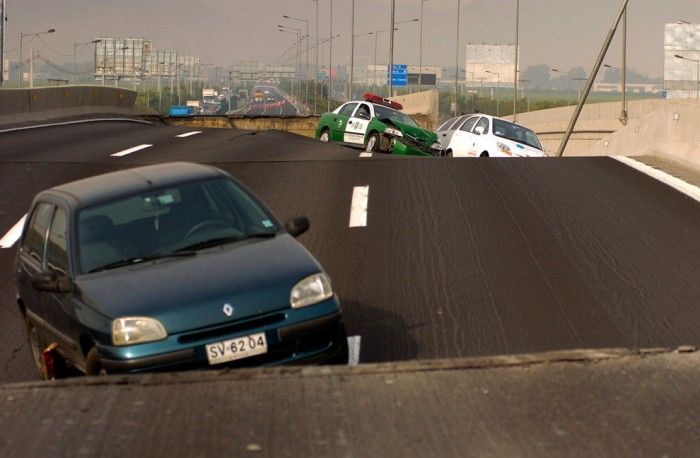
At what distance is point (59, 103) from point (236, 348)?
112 feet

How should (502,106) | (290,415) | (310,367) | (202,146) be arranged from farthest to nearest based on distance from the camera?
(502,106)
(202,146)
(310,367)
(290,415)

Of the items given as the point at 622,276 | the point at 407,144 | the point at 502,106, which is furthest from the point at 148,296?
the point at 502,106

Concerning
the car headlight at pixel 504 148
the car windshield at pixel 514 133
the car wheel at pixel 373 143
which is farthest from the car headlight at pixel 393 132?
the car headlight at pixel 504 148

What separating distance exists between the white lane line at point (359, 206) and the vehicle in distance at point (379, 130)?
45.0 feet

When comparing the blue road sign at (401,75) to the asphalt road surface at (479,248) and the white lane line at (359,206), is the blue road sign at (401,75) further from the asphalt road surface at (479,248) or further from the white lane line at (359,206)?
the white lane line at (359,206)

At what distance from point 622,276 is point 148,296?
519 centimetres

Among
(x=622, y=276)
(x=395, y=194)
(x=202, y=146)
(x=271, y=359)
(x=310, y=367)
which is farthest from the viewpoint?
(x=202, y=146)

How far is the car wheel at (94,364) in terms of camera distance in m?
8.00

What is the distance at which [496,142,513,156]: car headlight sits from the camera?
2912cm

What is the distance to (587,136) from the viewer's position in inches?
3110

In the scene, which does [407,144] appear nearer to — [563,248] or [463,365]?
[563,248]

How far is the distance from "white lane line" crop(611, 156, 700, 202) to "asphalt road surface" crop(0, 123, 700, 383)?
0.24 m

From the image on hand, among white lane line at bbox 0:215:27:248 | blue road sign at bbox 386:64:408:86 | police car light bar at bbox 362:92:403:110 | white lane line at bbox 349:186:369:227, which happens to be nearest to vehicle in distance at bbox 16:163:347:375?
white lane line at bbox 0:215:27:248

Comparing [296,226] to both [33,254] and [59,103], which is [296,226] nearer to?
[33,254]
